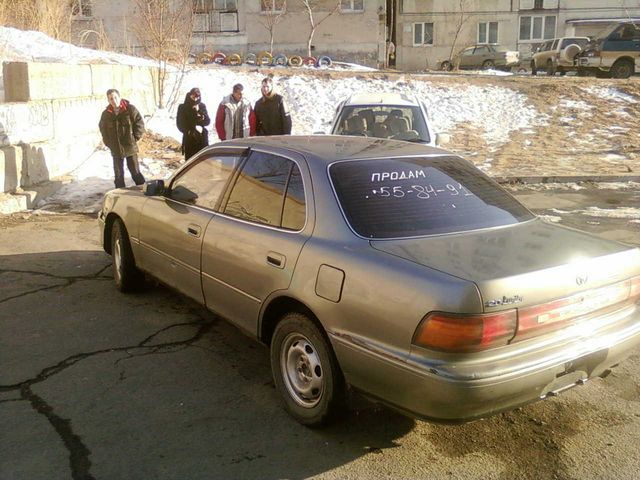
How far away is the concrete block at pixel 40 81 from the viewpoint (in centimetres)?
1038

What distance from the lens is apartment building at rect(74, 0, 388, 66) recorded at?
33656mm

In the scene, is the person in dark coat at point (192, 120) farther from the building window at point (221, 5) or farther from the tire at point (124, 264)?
the building window at point (221, 5)

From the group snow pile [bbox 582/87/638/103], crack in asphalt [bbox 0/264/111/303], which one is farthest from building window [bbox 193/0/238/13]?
crack in asphalt [bbox 0/264/111/303]

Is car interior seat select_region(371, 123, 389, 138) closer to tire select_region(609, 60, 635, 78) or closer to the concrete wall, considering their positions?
the concrete wall

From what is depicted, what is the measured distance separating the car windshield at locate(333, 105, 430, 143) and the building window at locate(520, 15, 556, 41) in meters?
34.7

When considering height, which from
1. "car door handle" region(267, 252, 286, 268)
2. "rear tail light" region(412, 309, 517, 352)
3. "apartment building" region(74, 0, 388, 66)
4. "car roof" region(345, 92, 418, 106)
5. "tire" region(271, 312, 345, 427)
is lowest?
"tire" region(271, 312, 345, 427)

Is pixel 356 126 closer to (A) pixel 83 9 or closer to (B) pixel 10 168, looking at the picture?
(B) pixel 10 168

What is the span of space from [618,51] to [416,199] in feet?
73.5

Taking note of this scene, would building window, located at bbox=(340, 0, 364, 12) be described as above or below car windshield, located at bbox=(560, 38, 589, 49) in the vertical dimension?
above

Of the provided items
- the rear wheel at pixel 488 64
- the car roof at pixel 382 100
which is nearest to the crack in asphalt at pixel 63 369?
the car roof at pixel 382 100

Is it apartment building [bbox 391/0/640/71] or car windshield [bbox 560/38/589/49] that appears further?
apartment building [bbox 391/0/640/71]

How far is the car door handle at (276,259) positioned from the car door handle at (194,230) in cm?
90

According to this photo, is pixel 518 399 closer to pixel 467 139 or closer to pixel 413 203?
pixel 413 203

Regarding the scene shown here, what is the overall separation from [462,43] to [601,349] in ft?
128
